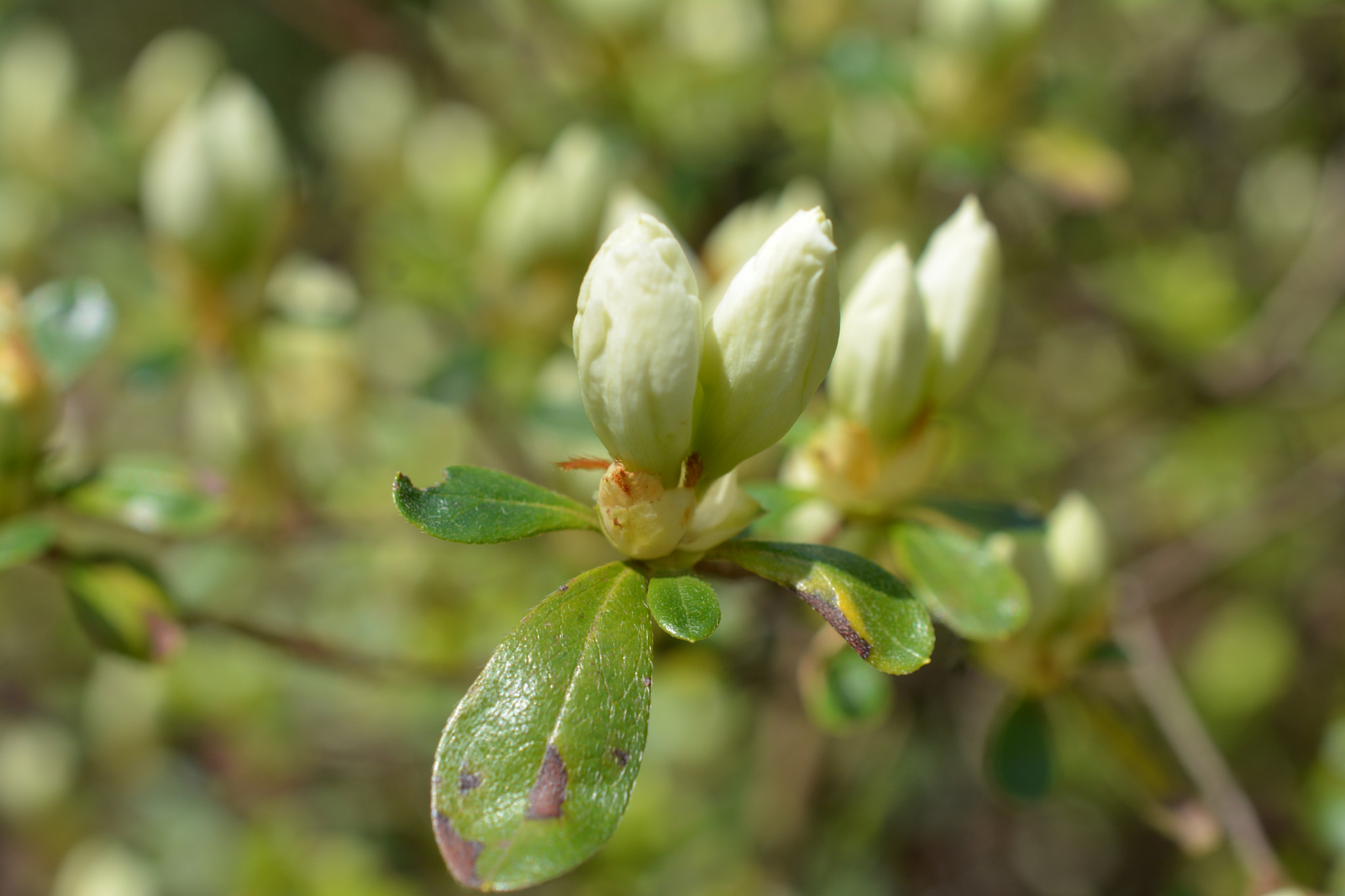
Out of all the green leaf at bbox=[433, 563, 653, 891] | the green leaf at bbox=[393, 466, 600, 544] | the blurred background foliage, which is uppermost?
the green leaf at bbox=[393, 466, 600, 544]

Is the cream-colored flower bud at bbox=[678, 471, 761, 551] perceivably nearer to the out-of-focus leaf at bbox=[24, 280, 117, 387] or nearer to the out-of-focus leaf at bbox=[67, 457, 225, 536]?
the out-of-focus leaf at bbox=[67, 457, 225, 536]

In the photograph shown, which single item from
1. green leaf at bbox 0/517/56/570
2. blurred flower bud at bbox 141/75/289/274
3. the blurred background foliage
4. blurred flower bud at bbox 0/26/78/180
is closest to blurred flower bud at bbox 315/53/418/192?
the blurred background foliage

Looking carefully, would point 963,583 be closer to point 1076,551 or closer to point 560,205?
point 1076,551

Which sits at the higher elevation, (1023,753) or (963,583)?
(963,583)

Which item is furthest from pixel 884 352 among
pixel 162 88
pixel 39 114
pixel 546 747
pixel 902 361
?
pixel 39 114

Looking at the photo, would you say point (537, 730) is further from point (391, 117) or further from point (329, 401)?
point (391, 117)

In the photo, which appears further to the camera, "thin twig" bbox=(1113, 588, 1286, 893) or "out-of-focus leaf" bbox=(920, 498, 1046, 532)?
"thin twig" bbox=(1113, 588, 1286, 893)
